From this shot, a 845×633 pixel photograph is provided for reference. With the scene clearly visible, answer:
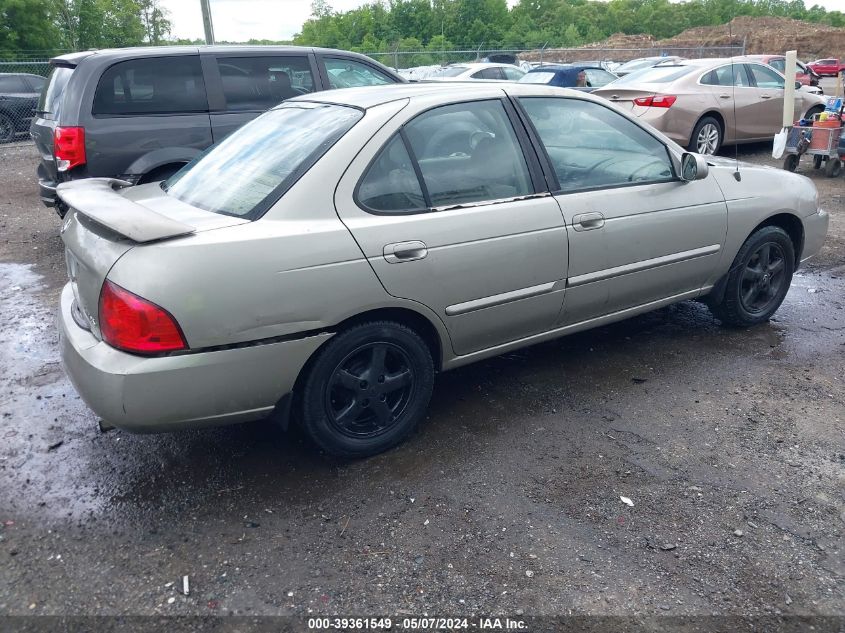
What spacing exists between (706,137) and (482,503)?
9624 mm

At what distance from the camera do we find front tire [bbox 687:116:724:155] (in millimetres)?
10891

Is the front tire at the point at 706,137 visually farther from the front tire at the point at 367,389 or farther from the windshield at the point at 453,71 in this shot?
the front tire at the point at 367,389

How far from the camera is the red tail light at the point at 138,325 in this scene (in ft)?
9.01

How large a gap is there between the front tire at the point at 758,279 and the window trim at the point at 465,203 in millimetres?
1736

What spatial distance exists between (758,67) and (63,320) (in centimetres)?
1190

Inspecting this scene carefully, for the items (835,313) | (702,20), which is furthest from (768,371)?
(702,20)

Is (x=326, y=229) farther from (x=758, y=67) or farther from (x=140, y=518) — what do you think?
(x=758, y=67)

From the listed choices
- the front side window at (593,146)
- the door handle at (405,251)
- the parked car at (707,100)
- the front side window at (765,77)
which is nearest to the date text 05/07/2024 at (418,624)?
the door handle at (405,251)

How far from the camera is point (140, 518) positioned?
3.03 metres

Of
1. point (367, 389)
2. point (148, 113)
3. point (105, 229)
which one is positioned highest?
point (148, 113)

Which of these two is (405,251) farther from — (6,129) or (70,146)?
(6,129)

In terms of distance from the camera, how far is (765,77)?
11.9m

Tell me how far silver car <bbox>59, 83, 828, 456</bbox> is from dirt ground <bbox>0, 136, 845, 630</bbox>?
1.23 ft

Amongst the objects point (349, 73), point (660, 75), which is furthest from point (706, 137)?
point (349, 73)
